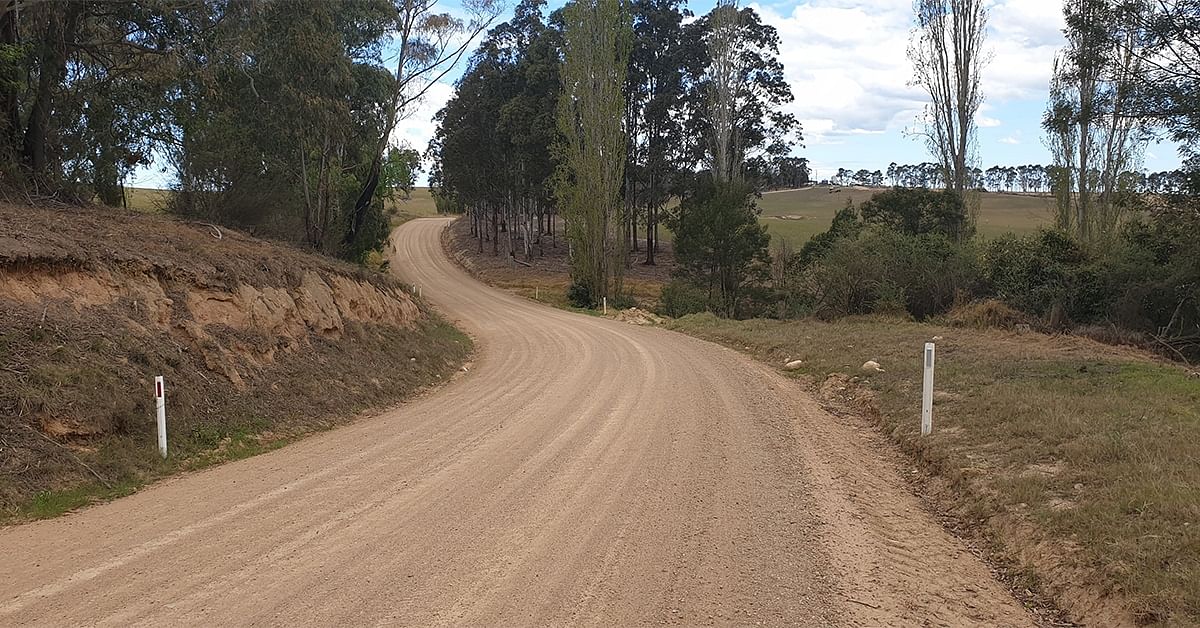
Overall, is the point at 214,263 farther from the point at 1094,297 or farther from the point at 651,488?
the point at 1094,297

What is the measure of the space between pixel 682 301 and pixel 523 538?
27957mm

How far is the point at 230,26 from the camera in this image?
1688 cm

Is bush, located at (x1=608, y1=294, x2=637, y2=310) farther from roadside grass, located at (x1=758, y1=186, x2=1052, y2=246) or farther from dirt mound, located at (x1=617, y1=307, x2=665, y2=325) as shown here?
roadside grass, located at (x1=758, y1=186, x2=1052, y2=246)

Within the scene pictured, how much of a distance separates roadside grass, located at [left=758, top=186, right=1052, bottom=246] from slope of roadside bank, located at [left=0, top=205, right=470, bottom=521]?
5737 centimetres

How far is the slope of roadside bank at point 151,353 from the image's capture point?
689 cm

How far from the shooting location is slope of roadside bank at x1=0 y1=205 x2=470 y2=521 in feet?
22.6

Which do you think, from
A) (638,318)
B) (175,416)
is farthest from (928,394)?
(638,318)

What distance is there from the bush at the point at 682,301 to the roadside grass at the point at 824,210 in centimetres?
3469

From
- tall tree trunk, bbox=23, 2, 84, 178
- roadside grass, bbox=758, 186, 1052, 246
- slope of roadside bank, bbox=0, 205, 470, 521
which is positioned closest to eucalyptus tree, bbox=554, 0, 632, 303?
slope of roadside bank, bbox=0, 205, 470, 521

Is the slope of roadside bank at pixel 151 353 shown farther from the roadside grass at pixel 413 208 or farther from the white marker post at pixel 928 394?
the roadside grass at pixel 413 208

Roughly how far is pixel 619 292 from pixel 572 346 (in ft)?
56.1

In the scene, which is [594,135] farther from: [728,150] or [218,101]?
[218,101]

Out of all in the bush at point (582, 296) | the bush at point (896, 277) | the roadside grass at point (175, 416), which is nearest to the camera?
the roadside grass at point (175, 416)

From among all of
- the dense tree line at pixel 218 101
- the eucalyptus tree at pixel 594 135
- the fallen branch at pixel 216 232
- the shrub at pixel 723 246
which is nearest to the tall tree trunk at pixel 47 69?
the dense tree line at pixel 218 101
